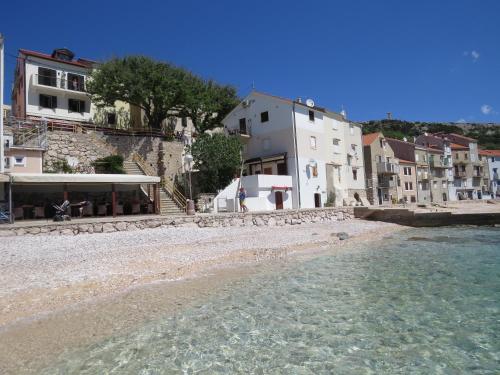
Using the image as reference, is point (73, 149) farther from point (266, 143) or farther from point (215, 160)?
point (266, 143)

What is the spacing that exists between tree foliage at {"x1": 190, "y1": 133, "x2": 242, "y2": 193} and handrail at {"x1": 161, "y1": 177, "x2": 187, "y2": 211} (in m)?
2.65

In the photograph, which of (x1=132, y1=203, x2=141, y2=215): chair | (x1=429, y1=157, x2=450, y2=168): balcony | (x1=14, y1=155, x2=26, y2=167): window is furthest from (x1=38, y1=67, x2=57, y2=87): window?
Result: (x1=429, y1=157, x2=450, y2=168): balcony

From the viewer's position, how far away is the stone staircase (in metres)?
22.9

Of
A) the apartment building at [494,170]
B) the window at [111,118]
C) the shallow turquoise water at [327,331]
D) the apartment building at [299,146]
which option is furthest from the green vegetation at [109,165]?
the apartment building at [494,170]

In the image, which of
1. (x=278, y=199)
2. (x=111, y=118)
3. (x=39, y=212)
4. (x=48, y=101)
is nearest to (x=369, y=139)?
(x=278, y=199)

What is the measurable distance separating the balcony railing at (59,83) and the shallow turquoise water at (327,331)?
34.3 meters

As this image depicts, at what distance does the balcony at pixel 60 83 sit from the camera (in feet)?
112

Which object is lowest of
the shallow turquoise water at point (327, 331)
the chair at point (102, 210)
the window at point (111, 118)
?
the shallow turquoise water at point (327, 331)

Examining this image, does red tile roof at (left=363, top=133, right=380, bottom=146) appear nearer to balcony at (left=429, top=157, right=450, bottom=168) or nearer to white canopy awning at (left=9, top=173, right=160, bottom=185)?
balcony at (left=429, top=157, right=450, bottom=168)

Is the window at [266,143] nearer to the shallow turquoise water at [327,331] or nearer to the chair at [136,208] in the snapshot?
the chair at [136,208]

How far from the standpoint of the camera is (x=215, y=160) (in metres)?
28.3

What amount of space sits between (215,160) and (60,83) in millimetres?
20341

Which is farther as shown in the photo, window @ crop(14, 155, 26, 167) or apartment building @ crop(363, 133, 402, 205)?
apartment building @ crop(363, 133, 402, 205)

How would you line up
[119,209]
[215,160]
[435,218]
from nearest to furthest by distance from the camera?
[119,209]
[435,218]
[215,160]
